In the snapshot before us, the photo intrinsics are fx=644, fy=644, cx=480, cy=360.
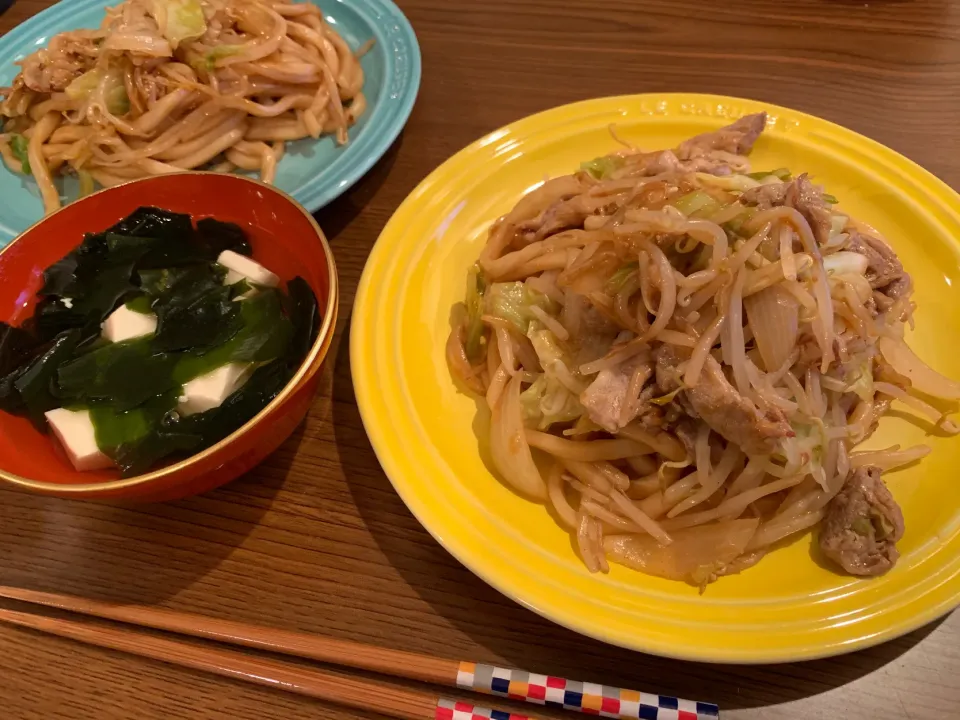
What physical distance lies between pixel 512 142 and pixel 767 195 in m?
0.89

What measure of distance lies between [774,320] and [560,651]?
2.83 feet

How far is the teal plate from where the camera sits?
6.96 feet

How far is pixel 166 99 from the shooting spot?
7.75 feet

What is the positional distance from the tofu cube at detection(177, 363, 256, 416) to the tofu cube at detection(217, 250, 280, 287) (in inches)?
11.5

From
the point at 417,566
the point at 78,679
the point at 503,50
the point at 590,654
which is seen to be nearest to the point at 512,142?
the point at 503,50

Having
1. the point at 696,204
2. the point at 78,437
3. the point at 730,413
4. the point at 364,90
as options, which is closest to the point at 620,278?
the point at 696,204

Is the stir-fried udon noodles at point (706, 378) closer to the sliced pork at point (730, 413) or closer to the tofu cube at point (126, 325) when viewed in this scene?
the sliced pork at point (730, 413)

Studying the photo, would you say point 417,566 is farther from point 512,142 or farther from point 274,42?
point 274,42

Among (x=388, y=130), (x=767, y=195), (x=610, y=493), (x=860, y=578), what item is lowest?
(x=610, y=493)

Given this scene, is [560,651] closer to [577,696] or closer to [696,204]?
[577,696]

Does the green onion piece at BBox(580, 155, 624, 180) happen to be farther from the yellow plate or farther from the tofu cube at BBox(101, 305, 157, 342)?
the tofu cube at BBox(101, 305, 157, 342)

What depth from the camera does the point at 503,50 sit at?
291 centimetres

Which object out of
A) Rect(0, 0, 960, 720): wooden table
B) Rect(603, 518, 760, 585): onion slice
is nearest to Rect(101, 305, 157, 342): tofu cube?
Rect(0, 0, 960, 720): wooden table

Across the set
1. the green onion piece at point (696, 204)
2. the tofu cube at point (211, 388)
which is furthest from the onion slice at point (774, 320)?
the tofu cube at point (211, 388)
